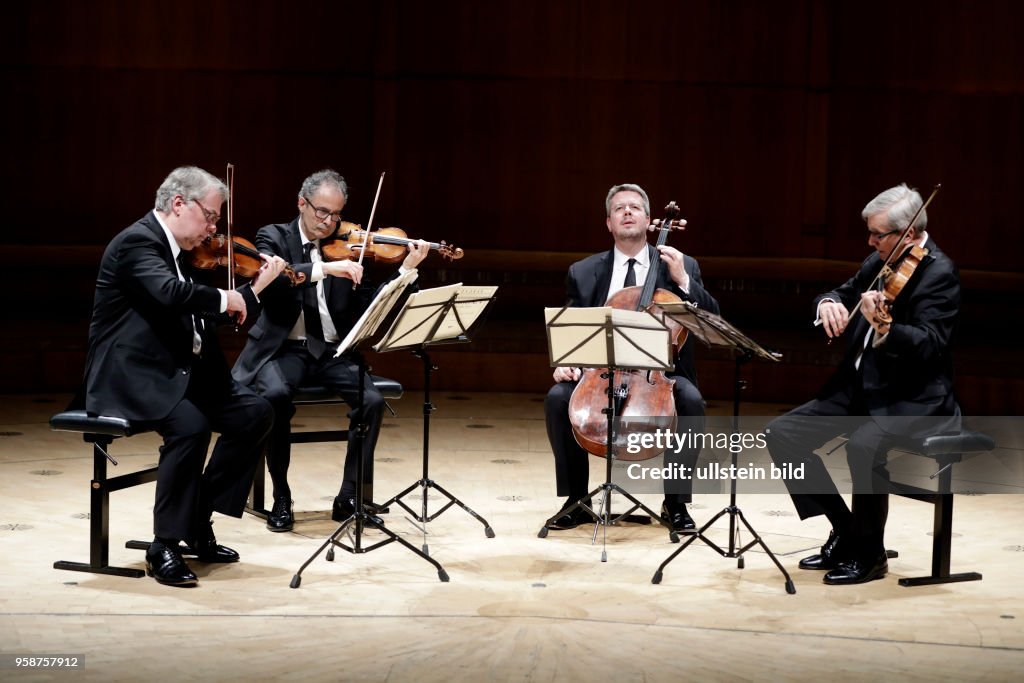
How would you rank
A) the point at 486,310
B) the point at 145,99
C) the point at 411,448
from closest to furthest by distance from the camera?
the point at 486,310
the point at 411,448
the point at 145,99


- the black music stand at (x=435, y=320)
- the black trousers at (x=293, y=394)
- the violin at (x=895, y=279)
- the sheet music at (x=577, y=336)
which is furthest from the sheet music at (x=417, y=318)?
the violin at (x=895, y=279)

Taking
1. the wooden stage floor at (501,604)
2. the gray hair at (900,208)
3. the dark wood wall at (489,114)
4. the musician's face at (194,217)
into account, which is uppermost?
the dark wood wall at (489,114)

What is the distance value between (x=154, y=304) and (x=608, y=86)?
4694 mm

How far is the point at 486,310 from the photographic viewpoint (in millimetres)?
4059

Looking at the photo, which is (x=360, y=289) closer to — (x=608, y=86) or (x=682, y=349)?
(x=682, y=349)

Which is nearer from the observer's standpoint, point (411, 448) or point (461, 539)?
point (461, 539)

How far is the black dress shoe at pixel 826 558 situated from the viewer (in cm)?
384

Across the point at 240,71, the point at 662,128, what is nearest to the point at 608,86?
the point at 662,128

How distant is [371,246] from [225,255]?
A: 2.21 feet

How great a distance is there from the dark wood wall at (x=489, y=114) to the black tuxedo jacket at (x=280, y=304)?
3077mm

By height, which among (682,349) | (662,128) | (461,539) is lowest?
(461,539)

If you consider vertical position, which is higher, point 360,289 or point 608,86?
point 608,86

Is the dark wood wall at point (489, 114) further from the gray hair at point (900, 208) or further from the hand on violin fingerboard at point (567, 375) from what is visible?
the gray hair at point (900, 208)

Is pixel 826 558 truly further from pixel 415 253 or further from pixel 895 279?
pixel 415 253
